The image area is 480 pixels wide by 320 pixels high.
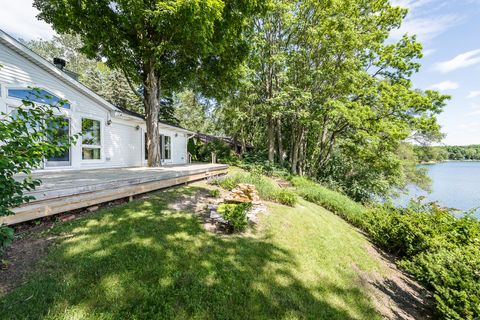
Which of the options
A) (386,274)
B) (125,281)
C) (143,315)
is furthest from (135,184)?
(386,274)

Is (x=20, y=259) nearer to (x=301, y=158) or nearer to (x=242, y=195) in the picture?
(x=242, y=195)

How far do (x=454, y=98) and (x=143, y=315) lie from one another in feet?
53.8

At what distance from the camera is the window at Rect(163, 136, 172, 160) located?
13.8 m

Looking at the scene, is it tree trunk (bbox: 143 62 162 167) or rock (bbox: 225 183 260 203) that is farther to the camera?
tree trunk (bbox: 143 62 162 167)

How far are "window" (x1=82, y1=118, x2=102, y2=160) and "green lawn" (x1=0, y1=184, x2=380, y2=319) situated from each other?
547 cm

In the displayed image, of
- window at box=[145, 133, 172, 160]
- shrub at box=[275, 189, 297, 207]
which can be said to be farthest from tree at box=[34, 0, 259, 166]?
shrub at box=[275, 189, 297, 207]

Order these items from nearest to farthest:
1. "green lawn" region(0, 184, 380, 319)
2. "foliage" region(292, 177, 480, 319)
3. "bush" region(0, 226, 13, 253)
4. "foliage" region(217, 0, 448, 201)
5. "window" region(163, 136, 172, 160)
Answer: "bush" region(0, 226, 13, 253) < "green lawn" region(0, 184, 380, 319) < "foliage" region(292, 177, 480, 319) < "foliage" region(217, 0, 448, 201) < "window" region(163, 136, 172, 160)

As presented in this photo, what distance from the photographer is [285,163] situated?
63.4 feet

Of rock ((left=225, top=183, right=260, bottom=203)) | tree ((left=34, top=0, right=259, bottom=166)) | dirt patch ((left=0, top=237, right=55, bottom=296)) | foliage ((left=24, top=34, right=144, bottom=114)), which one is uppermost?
foliage ((left=24, top=34, right=144, bottom=114))

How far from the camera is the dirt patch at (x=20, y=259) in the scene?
2.32 m

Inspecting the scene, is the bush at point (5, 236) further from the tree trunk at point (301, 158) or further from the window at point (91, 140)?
the tree trunk at point (301, 158)

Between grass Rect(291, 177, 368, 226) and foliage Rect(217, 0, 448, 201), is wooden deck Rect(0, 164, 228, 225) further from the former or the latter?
foliage Rect(217, 0, 448, 201)

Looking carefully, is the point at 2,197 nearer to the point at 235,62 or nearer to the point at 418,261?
the point at 418,261

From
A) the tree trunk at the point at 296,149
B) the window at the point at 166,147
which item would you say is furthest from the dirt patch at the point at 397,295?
the tree trunk at the point at 296,149
